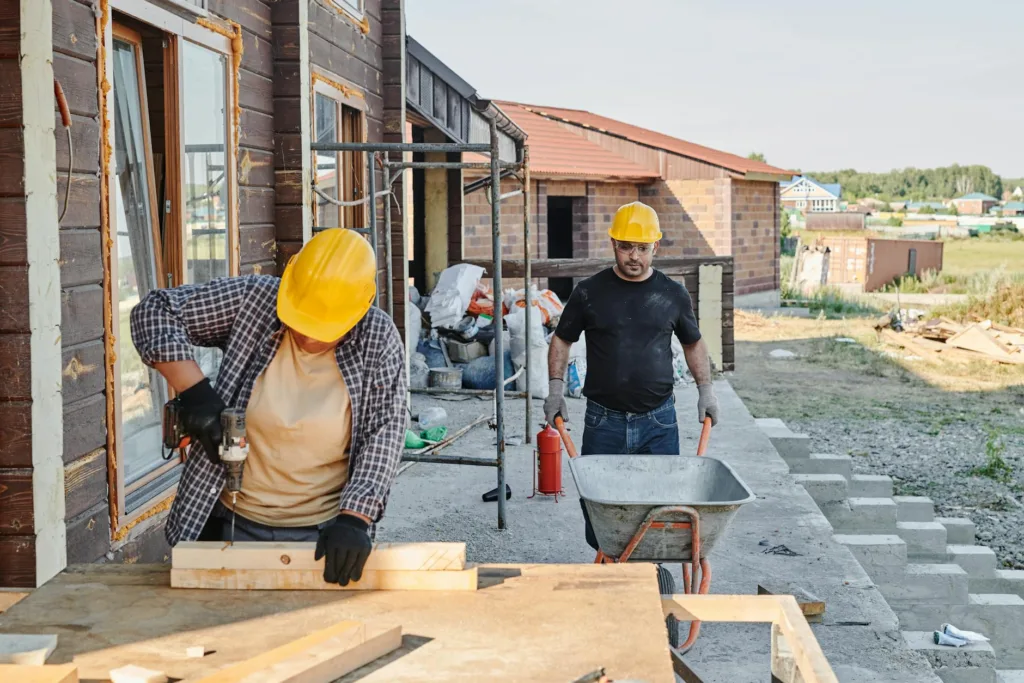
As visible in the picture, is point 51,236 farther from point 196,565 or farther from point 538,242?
point 538,242

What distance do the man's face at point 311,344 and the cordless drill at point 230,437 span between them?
273mm

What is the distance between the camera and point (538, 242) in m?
19.5

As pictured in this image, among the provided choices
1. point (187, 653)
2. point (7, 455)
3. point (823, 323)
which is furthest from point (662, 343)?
point (823, 323)

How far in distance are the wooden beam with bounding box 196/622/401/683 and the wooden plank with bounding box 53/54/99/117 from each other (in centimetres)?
267

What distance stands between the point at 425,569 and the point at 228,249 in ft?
13.0

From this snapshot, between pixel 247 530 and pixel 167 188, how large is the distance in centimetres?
295

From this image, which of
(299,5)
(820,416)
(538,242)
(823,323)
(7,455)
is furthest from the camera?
(823,323)

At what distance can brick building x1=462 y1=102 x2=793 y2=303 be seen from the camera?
2066cm

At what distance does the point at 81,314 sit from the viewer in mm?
4285

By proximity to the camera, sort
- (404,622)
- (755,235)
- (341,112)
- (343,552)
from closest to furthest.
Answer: (404,622) < (343,552) < (341,112) < (755,235)

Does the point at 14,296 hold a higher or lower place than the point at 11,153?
lower

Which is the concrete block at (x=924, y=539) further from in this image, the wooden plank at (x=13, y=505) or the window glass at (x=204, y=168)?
the wooden plank at (x=13, y=505)

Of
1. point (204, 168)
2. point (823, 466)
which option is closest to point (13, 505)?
point (204, 168)

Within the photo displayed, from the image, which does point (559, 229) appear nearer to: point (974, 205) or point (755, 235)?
point (755, 235)
